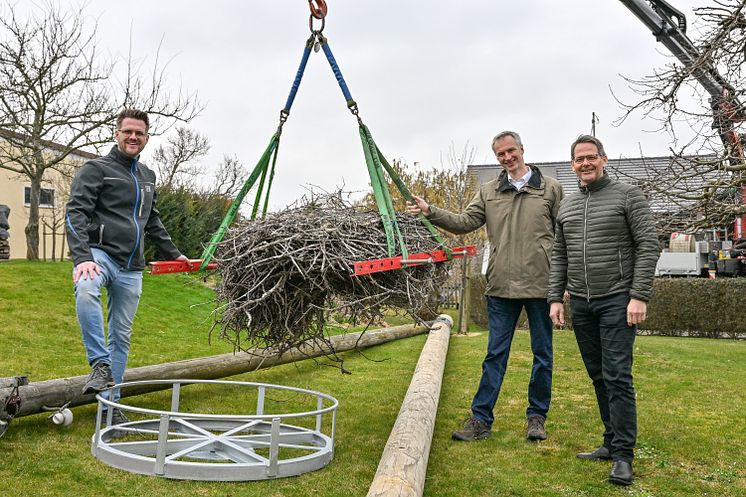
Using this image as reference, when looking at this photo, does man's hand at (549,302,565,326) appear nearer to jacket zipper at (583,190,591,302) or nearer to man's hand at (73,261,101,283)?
jacket zipper at (583,190,591,302)

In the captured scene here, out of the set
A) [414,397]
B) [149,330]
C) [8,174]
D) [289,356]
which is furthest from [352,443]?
[8,174]

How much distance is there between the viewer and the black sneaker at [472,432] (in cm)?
444

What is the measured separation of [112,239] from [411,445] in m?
2.09

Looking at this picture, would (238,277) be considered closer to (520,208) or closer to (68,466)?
(68,466)

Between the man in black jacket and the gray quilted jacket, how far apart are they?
2.29 meters

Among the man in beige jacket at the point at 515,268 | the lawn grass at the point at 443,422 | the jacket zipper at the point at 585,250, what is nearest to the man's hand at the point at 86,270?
the lawn grass at the point at 443,422

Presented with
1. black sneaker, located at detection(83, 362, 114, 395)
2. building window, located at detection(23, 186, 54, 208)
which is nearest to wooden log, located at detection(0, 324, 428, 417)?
black sneaker, located at detection(83, 362, 114, 395)

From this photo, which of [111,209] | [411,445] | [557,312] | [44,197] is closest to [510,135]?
[557,312]

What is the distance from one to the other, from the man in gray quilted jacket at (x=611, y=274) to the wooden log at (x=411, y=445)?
2.83ft

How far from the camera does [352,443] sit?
444cm

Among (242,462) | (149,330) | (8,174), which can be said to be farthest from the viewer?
(8,174)

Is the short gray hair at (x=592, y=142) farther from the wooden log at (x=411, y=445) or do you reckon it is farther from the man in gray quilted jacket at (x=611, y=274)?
the wooden log at (x=411, y=445)

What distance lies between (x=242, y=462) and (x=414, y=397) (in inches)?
58.6

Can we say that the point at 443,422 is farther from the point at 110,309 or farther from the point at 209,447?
the point at 110,309
